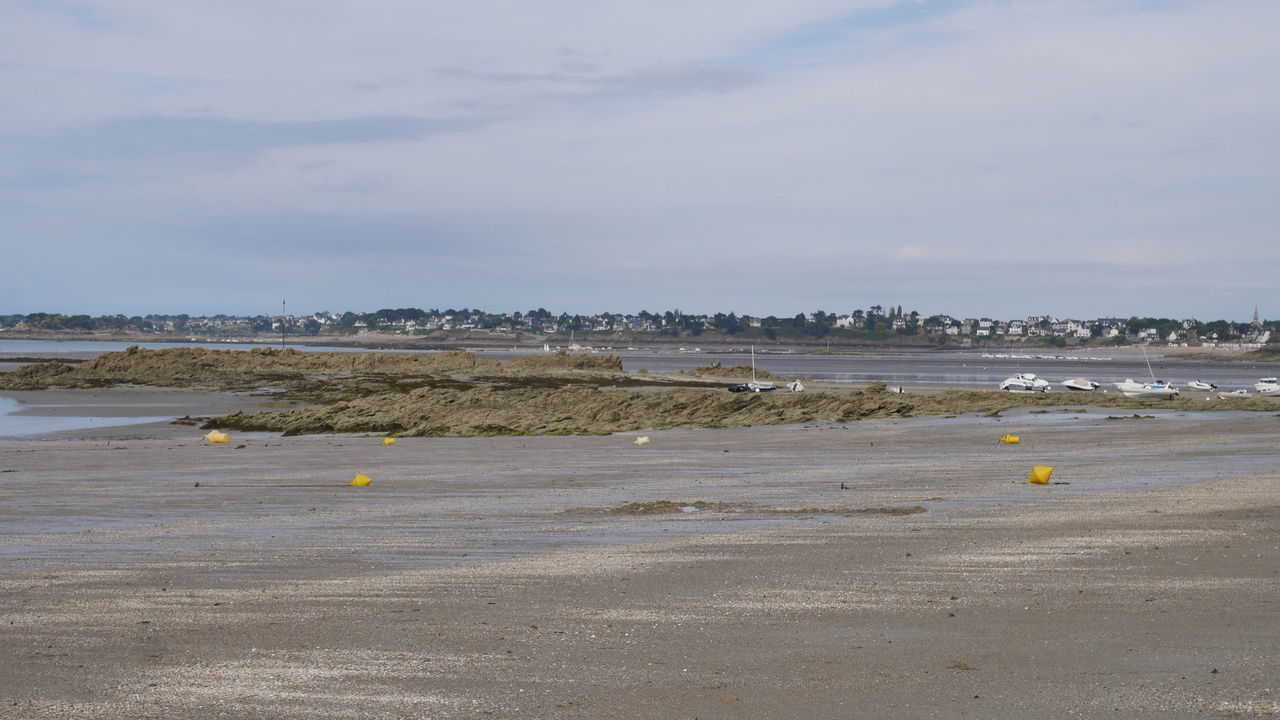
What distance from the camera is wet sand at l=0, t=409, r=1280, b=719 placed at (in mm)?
7457

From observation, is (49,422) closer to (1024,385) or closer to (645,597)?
(645,597)

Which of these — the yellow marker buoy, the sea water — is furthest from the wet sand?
the sea water

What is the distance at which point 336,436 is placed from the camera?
35.1m

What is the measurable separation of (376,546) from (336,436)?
2242cm

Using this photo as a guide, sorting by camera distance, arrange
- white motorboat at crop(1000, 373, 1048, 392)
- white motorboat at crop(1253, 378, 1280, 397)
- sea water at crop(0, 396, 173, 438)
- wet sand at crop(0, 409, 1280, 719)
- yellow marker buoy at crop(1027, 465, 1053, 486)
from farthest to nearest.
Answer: white motorboat at crop(1000, 373, 1048, 392), white motorboat at crop(1253, 378, 1280, 397), sea water at crop(0, 396, 173, 438), yellow marker buoy at crop(1027, 465, 1053, 486), wet sand at crop(0, 409, 1280, 719)

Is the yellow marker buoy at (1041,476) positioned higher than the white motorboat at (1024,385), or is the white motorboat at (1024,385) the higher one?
the yellow marker buoy at (1041,476)

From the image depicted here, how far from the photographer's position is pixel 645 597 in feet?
34.0

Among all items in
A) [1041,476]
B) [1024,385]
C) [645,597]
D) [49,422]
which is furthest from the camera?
[1024,385]

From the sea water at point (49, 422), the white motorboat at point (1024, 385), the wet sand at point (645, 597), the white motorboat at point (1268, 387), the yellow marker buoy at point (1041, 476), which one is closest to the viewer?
the wet sand at point (645, 597)

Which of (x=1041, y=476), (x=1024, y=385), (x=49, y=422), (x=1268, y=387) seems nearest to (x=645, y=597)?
(x=1041, y=476)

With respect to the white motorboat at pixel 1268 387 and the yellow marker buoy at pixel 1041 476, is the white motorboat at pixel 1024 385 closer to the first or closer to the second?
the white motorboat at pixel 1268 387

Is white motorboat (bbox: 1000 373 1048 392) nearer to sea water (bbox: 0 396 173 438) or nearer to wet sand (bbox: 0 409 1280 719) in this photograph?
sea water (bbox: 0 396 173 438)

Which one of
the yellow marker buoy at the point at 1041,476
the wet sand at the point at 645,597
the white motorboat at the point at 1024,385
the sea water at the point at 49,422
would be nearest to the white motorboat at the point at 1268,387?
the white motorboat at the point at 1024,385

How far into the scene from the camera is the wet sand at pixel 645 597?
7457mm
